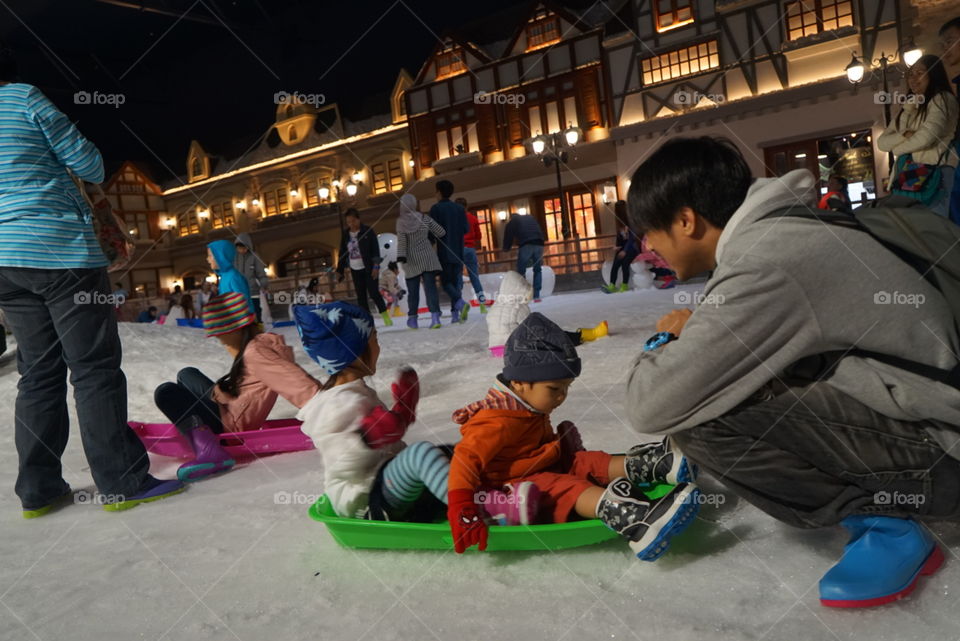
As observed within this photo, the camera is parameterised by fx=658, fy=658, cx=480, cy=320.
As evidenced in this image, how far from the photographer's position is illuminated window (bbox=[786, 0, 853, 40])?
50.7ft

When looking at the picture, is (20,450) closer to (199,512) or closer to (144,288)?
(199,512)

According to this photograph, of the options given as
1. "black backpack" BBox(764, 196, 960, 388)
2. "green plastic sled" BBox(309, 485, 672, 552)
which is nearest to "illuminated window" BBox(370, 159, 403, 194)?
"green plastic sled" BBox(309, 485, 672, 552)

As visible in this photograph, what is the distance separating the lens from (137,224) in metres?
28.4

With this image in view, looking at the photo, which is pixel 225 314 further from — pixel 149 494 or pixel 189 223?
pixel 189 223

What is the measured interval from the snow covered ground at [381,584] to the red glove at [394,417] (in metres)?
0.36

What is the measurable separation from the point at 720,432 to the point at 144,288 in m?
30.2

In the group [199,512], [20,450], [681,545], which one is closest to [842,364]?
[681,545]

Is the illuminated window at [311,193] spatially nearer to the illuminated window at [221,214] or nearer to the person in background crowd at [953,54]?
the illuminated window at [221,214]

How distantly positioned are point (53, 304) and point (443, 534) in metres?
1.83

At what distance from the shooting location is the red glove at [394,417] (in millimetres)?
2123

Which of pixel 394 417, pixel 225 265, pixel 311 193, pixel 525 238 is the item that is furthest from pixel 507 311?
pixel 311 193

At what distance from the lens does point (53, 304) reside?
2537 millimetres

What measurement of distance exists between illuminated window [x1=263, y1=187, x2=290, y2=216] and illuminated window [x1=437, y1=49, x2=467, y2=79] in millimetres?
8032

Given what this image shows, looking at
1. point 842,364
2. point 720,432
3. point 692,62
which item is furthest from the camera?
point 692,62
